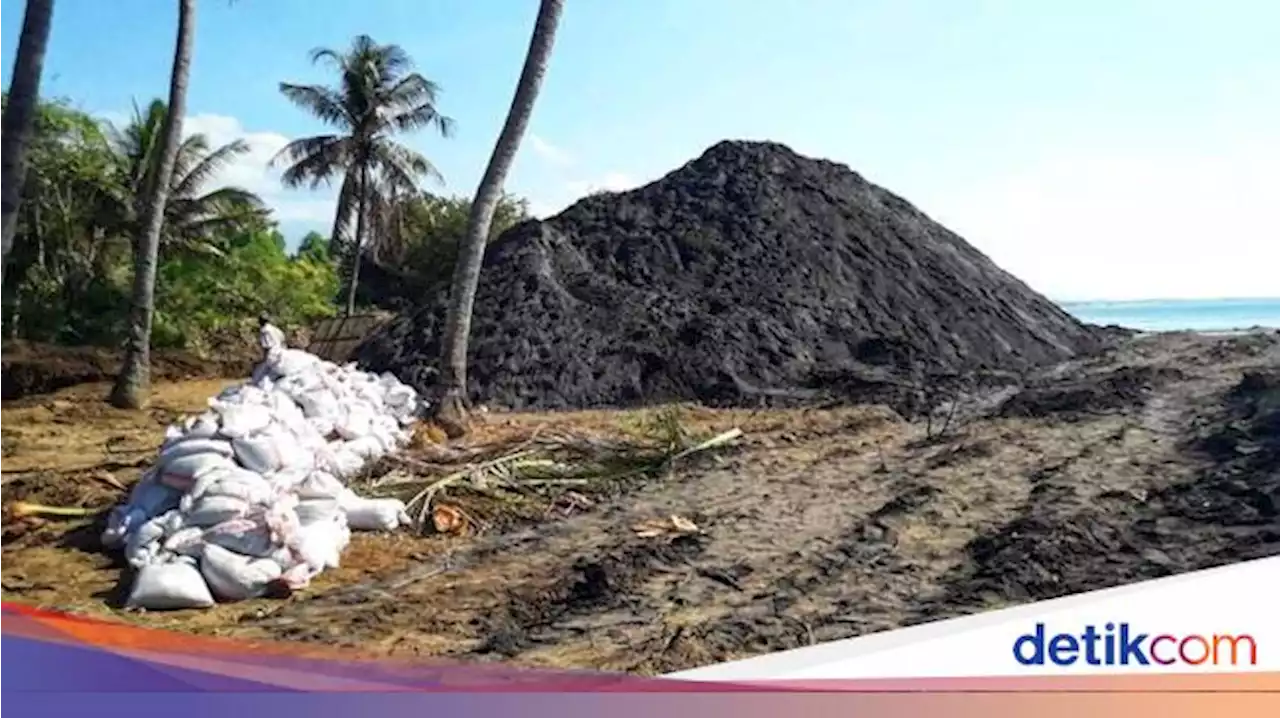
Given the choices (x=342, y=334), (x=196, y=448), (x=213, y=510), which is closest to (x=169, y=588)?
(x=213, y=510)

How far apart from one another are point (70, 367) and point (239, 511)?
10.8 m

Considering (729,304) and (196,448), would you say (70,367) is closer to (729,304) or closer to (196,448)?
(729,304)

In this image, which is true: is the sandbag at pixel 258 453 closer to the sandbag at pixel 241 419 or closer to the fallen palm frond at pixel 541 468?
the sandbag at pixel 241 419

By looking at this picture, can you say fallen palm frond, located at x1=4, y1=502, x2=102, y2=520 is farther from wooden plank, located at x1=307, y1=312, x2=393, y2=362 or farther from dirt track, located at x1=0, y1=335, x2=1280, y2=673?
wooden plank, located at x1=307, y1=312, x2=393, y2=362

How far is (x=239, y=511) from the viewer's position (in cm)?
297

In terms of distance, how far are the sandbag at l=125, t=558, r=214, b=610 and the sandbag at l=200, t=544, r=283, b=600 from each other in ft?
0.07

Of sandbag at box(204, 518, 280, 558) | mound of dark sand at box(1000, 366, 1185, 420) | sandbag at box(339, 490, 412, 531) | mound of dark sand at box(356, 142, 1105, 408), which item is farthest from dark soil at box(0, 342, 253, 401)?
sandbag at box(204, 518, 280, 558)

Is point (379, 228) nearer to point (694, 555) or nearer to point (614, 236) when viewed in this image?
point (694, 555)

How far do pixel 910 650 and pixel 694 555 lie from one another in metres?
1.40

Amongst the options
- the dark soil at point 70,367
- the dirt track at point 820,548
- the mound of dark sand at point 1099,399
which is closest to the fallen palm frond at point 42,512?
the dirt track at point 820,548


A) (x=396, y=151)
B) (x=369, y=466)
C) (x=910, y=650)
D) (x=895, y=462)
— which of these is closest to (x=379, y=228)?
(x=396, y=151)

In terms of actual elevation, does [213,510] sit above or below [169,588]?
above

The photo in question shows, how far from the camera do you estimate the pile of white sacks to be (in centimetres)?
288

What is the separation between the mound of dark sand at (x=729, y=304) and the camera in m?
11.8
